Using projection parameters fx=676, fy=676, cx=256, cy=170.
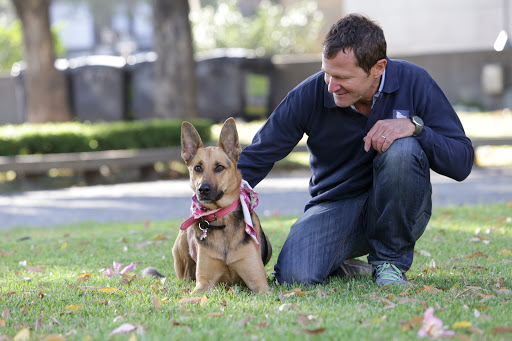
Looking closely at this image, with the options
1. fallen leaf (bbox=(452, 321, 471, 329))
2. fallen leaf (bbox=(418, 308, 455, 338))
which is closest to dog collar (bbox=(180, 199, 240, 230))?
fallen leaf (bbox=(418, 308, 455, 338))

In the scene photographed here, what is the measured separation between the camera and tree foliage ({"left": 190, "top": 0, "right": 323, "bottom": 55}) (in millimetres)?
38812

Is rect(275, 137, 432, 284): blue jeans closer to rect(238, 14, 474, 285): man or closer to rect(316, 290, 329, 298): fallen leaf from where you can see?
rect(238, 14, 474, 285): man

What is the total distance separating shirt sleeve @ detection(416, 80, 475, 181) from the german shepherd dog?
1203mm

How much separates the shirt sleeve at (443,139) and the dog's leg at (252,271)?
50.8 inches

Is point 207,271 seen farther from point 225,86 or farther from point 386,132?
point 225,86

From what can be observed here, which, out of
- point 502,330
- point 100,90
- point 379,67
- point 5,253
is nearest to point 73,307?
point 502,330

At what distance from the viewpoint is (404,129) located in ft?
13.9

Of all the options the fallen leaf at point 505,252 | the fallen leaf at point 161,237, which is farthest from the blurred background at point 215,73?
the fallen leaf at point 505,252

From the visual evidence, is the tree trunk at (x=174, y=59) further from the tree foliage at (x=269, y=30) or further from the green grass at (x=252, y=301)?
the tree foliage at (x=269, y=30)

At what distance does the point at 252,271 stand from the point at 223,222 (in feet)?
1.18

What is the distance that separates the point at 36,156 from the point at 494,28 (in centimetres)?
2339

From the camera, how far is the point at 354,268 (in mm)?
4945

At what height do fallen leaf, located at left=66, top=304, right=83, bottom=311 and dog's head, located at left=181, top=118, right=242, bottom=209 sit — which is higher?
dog's head, located at left=181, top=118, right=242, bottom=209

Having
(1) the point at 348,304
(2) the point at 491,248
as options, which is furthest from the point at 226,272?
(2) the point at 491,248
